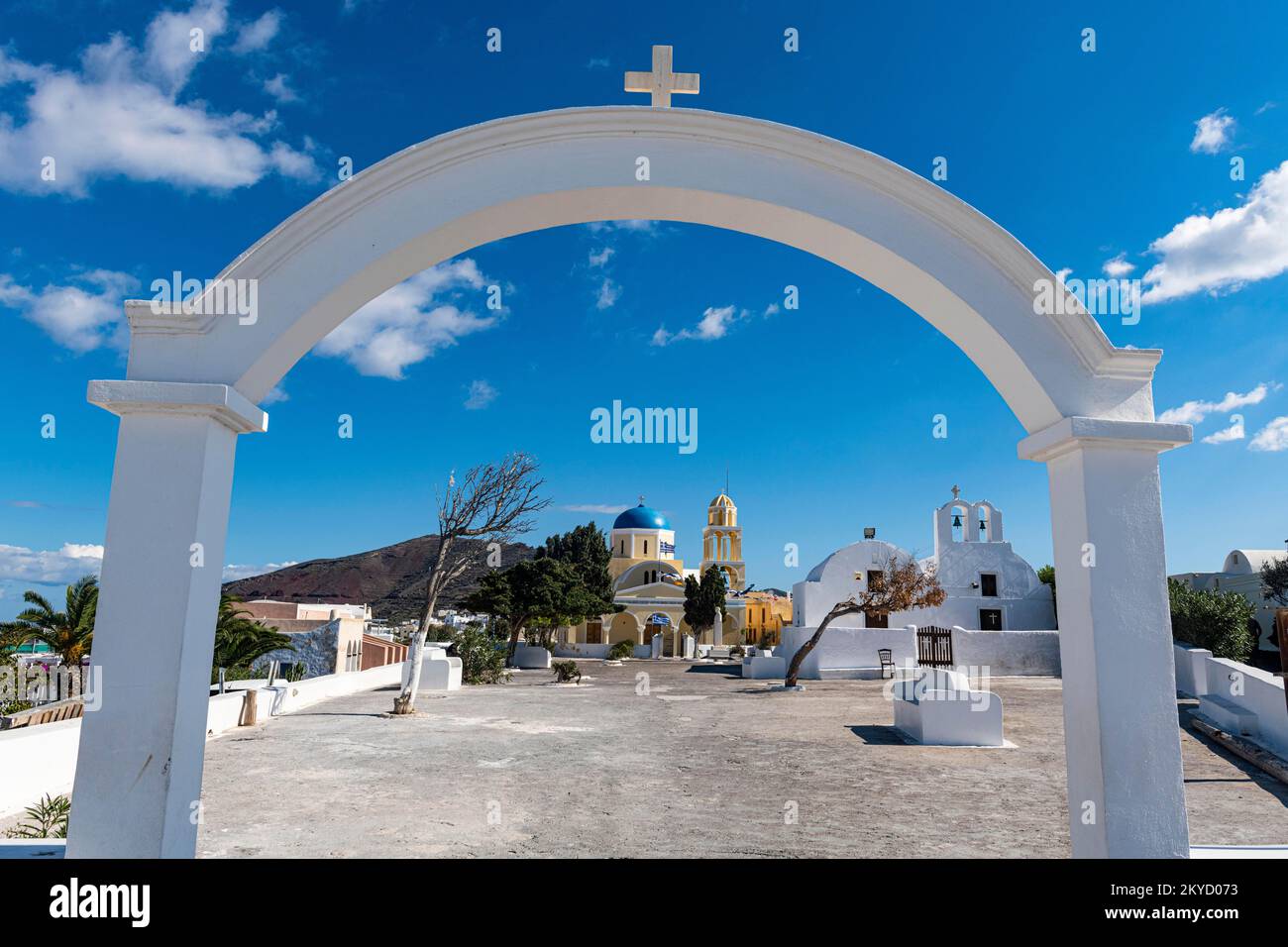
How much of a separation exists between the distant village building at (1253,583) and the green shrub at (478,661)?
21.3 m

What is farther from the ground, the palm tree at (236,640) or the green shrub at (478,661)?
the palm tree at (236,640)

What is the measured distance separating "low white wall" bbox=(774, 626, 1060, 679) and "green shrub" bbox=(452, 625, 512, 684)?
8.02m

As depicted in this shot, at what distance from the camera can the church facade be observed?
2470 cm

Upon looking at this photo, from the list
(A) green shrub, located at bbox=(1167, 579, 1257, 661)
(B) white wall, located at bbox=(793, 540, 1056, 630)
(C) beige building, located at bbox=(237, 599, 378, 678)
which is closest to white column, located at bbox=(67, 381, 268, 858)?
(C) beige building, located at bbox=(237, 599, 378, 678)

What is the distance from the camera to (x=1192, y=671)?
13.8 m

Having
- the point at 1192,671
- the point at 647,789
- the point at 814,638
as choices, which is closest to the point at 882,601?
the point at 814,638

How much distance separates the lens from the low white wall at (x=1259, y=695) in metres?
9.43

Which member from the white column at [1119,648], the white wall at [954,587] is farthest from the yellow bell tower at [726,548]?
the white column at [1119,648]

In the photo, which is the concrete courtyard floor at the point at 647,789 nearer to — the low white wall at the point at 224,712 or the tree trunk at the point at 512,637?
the low white wall at the point at 224,712

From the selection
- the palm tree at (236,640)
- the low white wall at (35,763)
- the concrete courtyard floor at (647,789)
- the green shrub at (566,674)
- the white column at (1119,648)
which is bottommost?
the green shrub at (566,674)

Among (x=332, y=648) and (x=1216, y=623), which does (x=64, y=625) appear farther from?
(x=1216, y=623)

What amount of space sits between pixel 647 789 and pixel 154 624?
4.55 meters

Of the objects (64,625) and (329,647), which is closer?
(64,625)

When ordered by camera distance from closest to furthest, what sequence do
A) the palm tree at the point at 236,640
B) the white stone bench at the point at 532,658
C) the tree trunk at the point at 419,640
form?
the tree trunk at the point at 419,640
the palm tree at the point at 236,640
the white stone bench at the point at 532,658
